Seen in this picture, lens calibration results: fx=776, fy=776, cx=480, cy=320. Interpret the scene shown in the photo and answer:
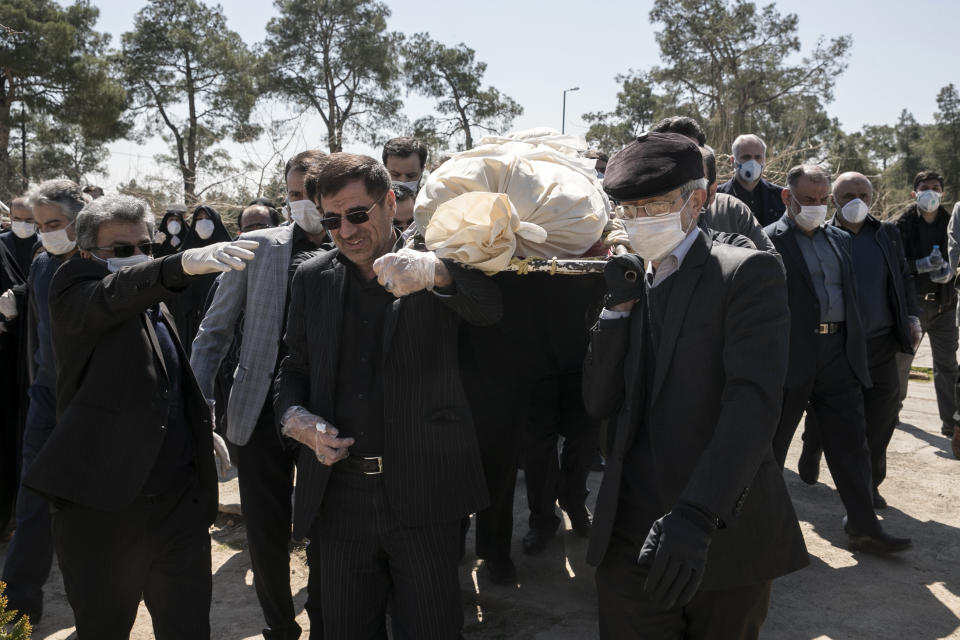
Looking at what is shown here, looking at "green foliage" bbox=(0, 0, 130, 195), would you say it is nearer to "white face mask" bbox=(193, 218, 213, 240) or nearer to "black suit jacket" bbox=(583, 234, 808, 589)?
"white face mask" bbox=(193, 218, 213, 240)

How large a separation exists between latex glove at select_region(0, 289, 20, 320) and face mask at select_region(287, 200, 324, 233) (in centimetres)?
252

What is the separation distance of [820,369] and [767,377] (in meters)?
2.83

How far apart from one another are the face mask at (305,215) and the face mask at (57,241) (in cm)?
102

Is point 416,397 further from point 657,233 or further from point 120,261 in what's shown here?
point 120,261

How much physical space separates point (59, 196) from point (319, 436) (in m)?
2.08

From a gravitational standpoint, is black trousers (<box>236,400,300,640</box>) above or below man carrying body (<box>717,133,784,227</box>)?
below

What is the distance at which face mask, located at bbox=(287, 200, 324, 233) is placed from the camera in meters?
3.68

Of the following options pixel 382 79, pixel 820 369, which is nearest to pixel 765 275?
pixel 820 369

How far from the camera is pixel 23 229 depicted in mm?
6273

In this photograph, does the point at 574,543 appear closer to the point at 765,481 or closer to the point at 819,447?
the point at 819,447

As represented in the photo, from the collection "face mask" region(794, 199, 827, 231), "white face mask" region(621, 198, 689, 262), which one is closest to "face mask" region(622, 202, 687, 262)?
"white face mask" region(621, 198, 689, 262)

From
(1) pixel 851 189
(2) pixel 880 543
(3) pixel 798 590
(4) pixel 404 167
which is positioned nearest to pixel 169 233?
(4) pixel 404 167

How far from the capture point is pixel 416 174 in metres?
4.86

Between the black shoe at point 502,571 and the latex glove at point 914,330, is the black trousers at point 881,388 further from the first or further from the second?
the black shoe at point 502,571
